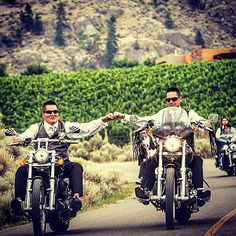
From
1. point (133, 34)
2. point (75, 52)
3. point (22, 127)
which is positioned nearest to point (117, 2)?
point (133, 34)

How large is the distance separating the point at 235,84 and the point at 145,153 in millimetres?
34188

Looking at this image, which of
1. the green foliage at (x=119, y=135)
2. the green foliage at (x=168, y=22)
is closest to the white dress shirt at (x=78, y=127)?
the green foliage at (x=119, y=135)

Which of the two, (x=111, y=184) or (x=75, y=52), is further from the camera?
(x=75, y=52)

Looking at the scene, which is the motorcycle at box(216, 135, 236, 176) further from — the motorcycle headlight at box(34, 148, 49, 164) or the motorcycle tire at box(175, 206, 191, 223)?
the motorcycle headlight at box(34, 148, 49, 164)

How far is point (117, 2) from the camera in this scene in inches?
7047

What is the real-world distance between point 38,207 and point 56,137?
1560mm

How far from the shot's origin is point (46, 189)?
11.8 meters

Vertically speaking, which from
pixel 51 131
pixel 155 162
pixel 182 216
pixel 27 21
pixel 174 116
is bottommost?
pixel 27 21

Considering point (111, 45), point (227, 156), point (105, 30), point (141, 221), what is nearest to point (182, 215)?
point (141, 221)

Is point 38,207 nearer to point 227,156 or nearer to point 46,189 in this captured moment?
point 46,189

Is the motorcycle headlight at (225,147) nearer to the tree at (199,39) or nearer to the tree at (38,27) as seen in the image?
the tree at (38,27)

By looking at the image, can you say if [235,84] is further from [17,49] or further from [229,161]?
[17,49]

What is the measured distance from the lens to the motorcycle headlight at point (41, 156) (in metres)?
11.7

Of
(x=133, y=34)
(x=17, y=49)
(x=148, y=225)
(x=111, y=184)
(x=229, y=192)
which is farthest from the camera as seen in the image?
(x=133, y=34)
